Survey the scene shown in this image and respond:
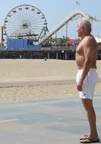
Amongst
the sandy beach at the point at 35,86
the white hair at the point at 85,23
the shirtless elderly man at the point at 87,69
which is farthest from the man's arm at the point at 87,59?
the sandy beach at the point at 35,86

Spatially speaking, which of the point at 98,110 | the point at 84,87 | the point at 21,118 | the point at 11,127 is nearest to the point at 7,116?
the point at 21,118

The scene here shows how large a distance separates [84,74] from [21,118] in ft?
5.82

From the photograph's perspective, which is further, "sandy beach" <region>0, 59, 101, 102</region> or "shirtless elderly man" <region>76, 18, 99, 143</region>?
"sandy beach" <region>0, 59, 101, 102</region>

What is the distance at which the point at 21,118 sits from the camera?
187 inches

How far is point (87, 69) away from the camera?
3.29 meters

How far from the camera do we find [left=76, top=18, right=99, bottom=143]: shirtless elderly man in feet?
10.8

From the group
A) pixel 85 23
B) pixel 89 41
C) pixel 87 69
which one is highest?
pixel 85 23

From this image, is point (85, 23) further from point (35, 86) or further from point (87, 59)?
point (35, 86)

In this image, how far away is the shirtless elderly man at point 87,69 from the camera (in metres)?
3.30

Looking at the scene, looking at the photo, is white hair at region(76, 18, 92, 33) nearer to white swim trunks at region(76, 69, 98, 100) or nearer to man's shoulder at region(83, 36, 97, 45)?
man's shoulder at region(83, 36, 97, 45)

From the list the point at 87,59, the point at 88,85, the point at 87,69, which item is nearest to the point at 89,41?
the point at 87,59

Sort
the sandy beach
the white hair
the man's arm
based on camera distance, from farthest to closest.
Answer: the sandy beach
the white hair
the man's arm

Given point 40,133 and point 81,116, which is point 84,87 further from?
point 81,116

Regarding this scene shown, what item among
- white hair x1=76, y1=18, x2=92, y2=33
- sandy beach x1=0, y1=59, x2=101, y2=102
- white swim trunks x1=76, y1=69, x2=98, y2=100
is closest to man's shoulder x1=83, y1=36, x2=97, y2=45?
white hair x1=76, y1=18, x2=92, y2=33
